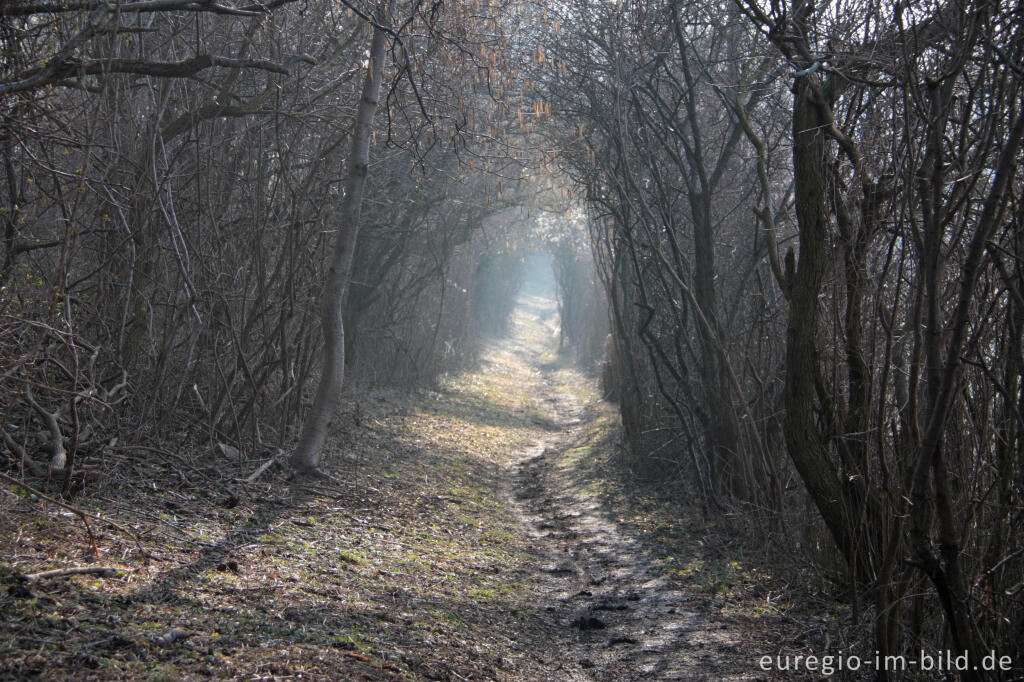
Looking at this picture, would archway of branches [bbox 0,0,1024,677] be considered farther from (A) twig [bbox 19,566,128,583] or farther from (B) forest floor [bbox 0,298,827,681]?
(A) twig [bbox 19,566,128,583]

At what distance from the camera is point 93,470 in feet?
18.6

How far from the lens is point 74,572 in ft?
12.9

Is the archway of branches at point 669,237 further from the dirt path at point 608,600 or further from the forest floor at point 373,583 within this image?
the dirt path at point 608,600

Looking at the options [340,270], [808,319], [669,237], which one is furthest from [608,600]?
[340,270]

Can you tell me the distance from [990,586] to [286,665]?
3.14 meters

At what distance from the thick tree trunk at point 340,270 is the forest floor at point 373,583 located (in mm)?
492

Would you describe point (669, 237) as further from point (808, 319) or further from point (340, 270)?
point (340, 270)

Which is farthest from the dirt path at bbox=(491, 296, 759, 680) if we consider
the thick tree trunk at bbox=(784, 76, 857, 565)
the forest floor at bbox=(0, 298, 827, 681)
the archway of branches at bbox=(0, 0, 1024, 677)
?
the thick tree trunk at bbox=(784, 76, 857, 565)

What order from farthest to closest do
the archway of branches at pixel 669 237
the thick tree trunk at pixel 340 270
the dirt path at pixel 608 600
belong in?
the thick tree trunk at pixel 340 270
the dirt path at pixel 608 600
the archway of branches at pixel 669 237

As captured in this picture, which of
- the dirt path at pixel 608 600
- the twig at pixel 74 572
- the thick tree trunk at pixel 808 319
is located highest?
the thick tree trunk at pixel 808 319

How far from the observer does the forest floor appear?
3615mm

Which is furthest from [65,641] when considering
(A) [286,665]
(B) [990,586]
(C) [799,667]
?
(B) [990,586]

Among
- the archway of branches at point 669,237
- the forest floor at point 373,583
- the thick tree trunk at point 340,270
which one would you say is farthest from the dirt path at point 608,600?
the thick tree trunk at point 340,270

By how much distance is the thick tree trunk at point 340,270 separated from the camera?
26.8ft
